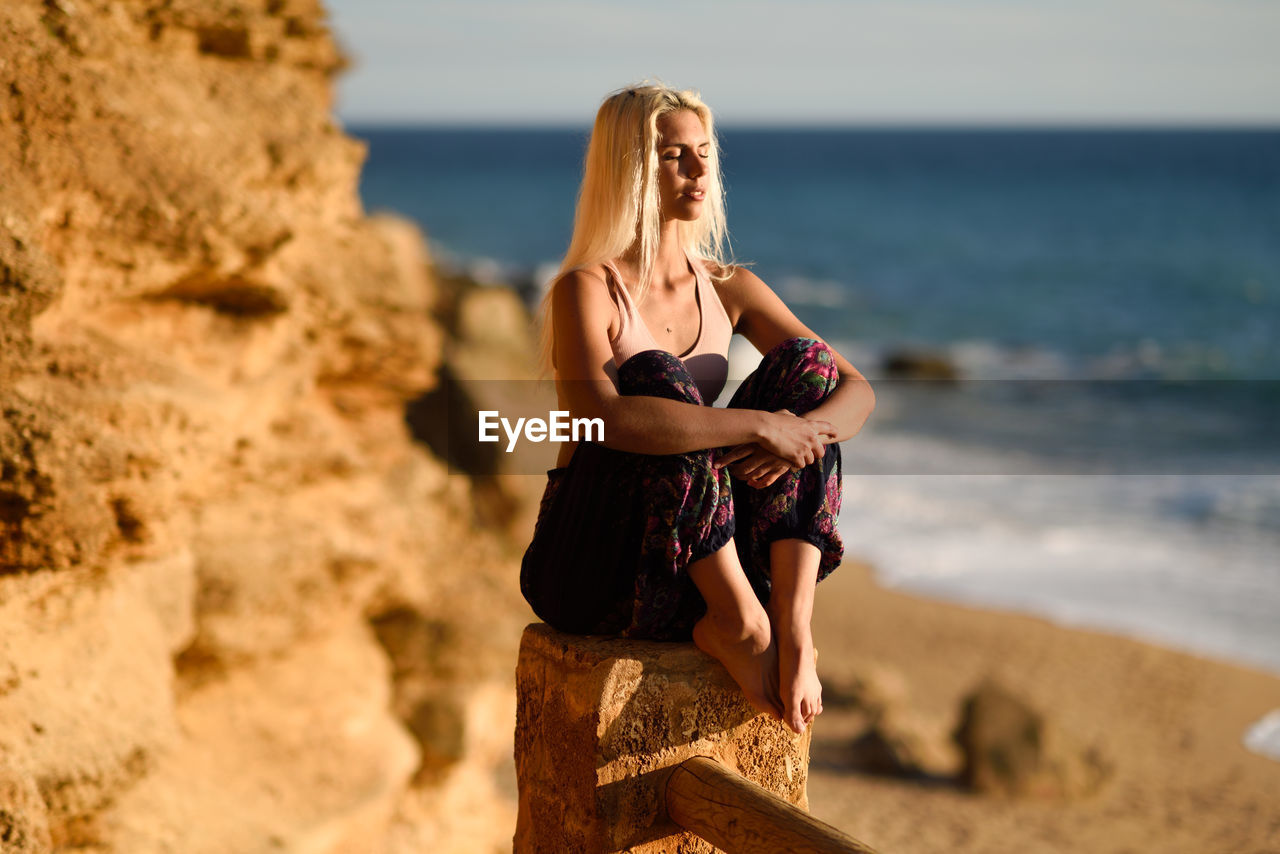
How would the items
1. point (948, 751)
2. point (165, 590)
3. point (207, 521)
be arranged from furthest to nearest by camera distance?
point (948, 751) < point (207, 521) < point (165, 590)

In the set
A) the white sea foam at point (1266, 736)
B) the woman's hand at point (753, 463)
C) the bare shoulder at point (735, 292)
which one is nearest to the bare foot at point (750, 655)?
the woman's hand at point (753, 463)

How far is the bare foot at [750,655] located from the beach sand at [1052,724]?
5.40 m

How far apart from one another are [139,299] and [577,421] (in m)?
2.19

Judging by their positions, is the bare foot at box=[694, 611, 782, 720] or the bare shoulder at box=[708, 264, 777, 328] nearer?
the bare foot at box=[694, 611, 782, 720]

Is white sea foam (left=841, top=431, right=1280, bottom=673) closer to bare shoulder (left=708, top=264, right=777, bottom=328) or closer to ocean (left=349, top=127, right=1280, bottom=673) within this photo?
ocean (left=349, top=127, right=1280, bottom=673)

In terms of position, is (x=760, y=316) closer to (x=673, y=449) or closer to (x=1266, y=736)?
(x=673, y=449)

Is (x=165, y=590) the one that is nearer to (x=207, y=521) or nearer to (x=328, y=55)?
(x=207, y=521)

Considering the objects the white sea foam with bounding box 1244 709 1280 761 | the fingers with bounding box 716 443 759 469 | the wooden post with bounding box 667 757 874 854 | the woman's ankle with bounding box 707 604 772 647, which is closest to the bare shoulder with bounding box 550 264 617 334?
the fingers with bounding box 716 443 759 469

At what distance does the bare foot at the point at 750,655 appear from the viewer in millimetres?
2471

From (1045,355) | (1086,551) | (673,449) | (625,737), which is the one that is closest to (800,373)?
(673,449)

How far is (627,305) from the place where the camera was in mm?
2615

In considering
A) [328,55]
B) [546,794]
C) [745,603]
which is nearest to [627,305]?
[745,603]

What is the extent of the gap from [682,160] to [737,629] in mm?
1080

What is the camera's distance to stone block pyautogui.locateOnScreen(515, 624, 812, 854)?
2.44 meters
